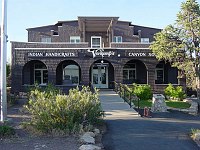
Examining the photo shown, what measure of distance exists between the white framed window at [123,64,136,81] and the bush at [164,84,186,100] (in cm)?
566

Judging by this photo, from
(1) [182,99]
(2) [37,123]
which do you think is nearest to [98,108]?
(2) [37,123]

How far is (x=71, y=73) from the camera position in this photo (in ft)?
113

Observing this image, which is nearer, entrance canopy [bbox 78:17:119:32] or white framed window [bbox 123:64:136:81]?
entrance canopy [bbox 78:17:119:32]

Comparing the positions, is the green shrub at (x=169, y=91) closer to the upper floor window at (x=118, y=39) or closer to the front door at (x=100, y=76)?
the front door at (x=100, y=76)

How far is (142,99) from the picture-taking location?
2689 centimetres

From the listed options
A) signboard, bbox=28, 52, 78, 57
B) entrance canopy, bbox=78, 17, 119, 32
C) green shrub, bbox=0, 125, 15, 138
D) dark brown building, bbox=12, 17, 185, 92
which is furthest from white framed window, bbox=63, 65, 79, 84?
green shrub, bbox=0, 125, 15, 138

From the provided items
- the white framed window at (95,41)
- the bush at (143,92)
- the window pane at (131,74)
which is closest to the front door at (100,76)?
the window pane at (131,74)

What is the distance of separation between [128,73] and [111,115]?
720 inches

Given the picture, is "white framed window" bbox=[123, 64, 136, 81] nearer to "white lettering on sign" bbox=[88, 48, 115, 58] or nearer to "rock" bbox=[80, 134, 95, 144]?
"white lettering on sign" bbox=[88, 48, 115, 58]

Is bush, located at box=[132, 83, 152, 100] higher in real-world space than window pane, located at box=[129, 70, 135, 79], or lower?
lower

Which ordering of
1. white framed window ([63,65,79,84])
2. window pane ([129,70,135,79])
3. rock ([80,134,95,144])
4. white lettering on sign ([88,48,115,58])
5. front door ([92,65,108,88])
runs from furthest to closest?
front door ([92,65,108,88]) < window pane ([129,70,135,79]) < white framed window ([63,65,79,84]) < white lettering on sign ([88,48,115,58]) < rock ([80,134,95,144])

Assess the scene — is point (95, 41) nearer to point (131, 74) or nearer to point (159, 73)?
point (131, 74)

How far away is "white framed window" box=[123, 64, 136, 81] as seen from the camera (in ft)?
114

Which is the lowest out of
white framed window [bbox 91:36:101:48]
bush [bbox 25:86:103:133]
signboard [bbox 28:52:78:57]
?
bush [bbox 25:86:103:133]
